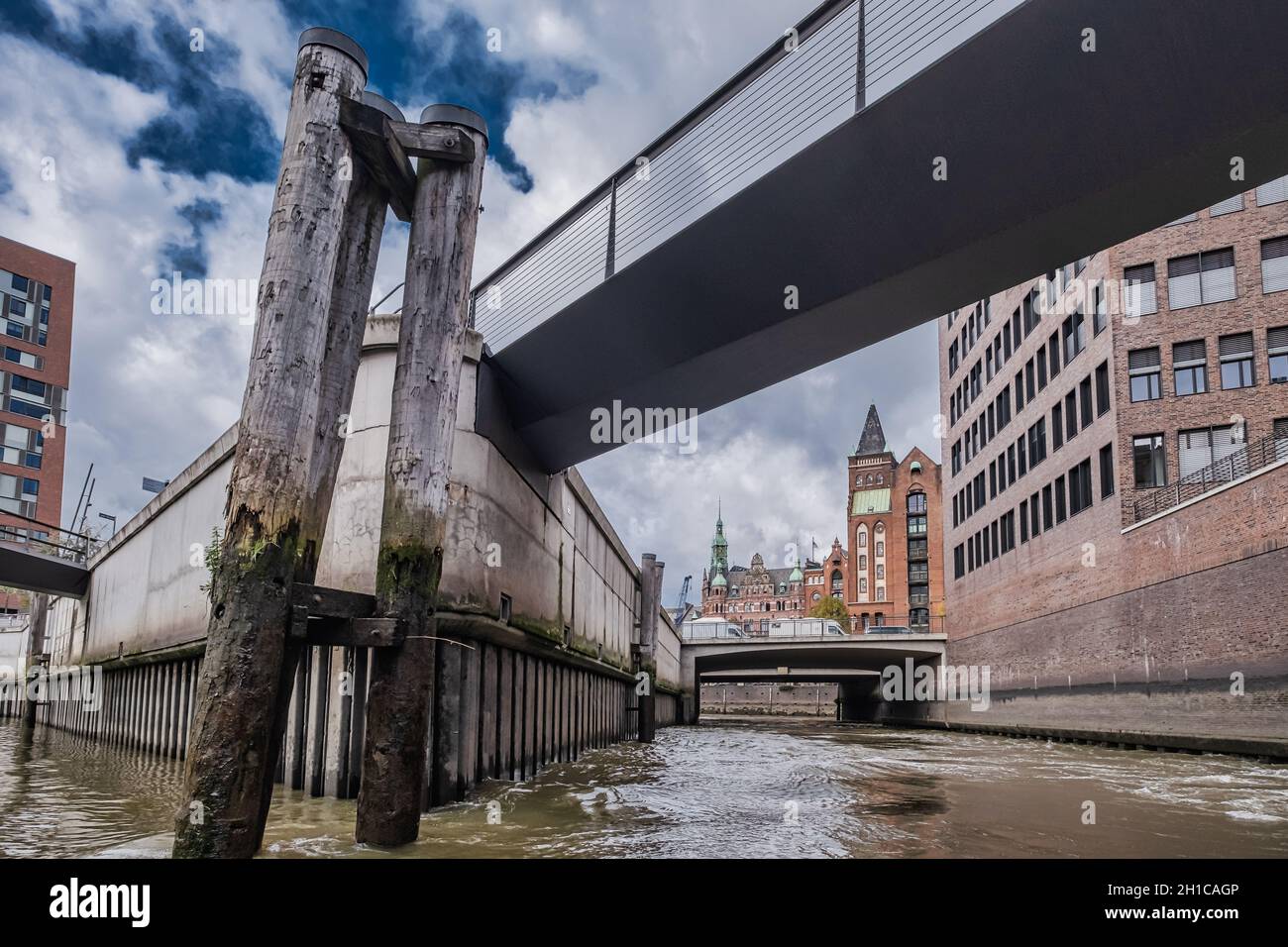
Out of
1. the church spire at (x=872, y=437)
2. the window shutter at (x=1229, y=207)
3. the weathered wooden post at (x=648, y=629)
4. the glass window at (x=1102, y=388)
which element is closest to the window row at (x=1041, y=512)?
the glass window at (x=1102, y=388)

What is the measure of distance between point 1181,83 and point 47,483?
266 ft

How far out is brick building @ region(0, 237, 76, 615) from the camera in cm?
6950

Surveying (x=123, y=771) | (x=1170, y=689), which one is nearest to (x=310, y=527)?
(x=123, y=771)

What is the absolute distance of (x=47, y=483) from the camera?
235 feet

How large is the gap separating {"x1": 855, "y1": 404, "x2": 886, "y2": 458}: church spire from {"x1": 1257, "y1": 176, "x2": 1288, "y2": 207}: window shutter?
88.7 m

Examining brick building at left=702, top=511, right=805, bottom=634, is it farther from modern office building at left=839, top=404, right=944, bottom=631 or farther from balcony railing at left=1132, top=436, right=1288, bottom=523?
balcony railing at left=1132, top=436, right=1288, bottom=523

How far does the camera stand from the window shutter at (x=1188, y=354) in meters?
32.4

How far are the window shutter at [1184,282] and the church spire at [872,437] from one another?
86987mm

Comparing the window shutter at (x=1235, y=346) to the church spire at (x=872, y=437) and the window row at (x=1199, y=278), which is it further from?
the church spire at (x=872, y=437)

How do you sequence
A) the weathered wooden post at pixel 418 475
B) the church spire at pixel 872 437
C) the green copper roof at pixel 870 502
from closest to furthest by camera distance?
the weathered wooden post at pixel 418 475
the green copper roof at pixel 870 502
the church spire at pixel 872 437

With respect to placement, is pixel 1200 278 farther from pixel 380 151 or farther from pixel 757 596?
pixel 757 596

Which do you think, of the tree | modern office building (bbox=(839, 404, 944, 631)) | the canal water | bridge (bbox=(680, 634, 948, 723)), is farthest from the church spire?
the canal water

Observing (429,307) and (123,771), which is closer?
(429,307)
